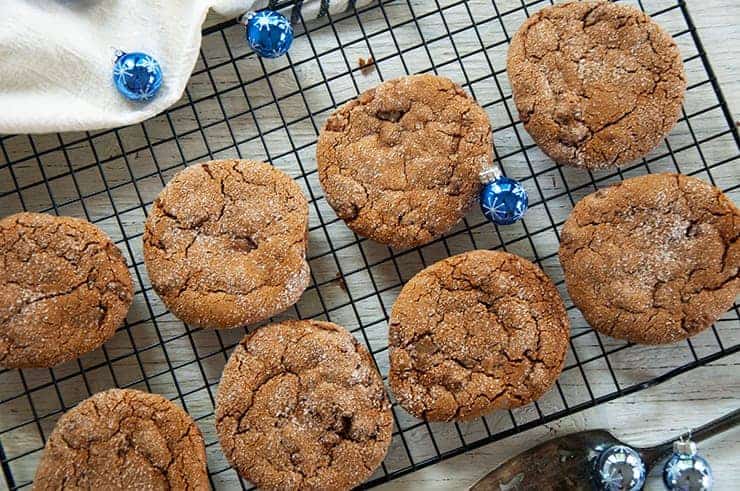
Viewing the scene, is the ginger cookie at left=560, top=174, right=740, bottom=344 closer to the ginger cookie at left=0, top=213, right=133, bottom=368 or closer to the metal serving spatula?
the metal serving spatula

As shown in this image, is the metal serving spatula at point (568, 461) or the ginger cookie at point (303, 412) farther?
the metal serving spatula at point (568, 461)

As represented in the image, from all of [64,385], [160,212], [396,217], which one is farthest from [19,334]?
[396,217]

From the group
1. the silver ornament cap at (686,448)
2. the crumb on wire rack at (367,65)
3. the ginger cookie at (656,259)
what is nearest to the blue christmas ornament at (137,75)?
the crumb on wire rack at (367,65)

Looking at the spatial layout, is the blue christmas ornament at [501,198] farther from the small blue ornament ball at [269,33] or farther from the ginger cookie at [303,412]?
the small blue ornament ball at [269,33]

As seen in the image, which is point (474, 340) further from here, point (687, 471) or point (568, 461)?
point (687, 471)

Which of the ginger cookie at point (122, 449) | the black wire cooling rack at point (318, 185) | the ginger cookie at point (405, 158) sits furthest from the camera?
the black wire cooling rack at point (318, 185)

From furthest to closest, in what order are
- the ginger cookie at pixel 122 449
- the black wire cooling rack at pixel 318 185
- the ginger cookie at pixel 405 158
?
the black wire cooling rack at pixel 318 185 → the ginger cookie at pixel 405 158 → the ginger cookie at pixel 122 449

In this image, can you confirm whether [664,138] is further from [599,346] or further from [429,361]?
[429,361]
